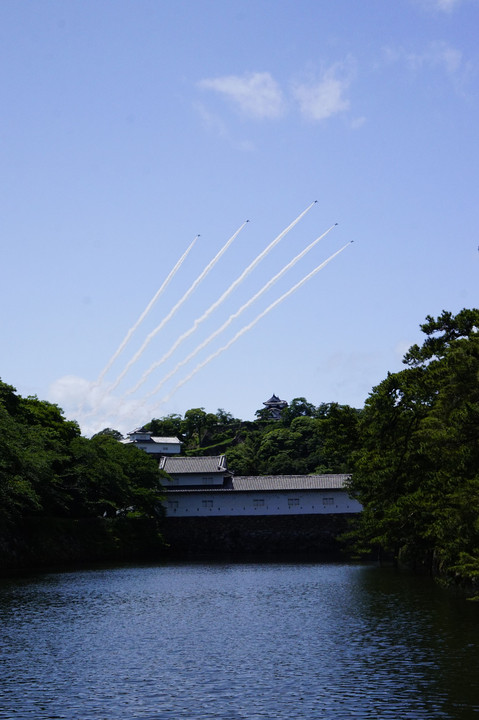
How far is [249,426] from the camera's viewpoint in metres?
125

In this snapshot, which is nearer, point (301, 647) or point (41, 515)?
point (301, 647)

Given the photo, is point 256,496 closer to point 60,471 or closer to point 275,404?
point 60,471

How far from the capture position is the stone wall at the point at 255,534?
69438 millimetres

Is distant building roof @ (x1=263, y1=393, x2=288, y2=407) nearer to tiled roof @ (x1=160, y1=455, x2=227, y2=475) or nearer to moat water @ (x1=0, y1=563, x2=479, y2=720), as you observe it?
tiled roof @ (x1=160, y1=455, x2=227, y2=475)

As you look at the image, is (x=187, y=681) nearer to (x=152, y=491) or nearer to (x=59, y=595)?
(x=59, y=595)

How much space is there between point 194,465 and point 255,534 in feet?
31.1

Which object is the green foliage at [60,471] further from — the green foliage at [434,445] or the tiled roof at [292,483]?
the green foliage at [434,445]

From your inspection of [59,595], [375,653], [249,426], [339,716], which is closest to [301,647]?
[375,653]

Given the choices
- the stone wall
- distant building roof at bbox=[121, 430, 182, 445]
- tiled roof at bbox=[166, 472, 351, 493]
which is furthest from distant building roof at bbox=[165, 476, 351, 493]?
distant building roof at bbox=[121, 430, 182, 445]

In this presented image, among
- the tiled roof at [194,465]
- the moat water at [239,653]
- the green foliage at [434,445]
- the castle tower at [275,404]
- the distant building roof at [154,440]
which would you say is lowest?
the moat water at [239,653]

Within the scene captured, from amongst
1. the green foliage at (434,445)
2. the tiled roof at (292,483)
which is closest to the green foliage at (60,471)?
the tiled roof at (292,483)

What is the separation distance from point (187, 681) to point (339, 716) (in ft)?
12.9

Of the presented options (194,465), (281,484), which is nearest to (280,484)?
(281,484)

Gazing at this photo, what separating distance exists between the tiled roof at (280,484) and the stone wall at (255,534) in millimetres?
2618
